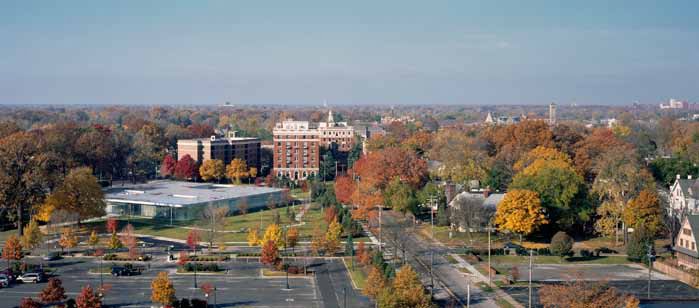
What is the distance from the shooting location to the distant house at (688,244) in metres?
46.9

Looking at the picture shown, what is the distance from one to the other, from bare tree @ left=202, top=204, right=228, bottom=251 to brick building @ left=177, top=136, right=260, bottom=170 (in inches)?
1423

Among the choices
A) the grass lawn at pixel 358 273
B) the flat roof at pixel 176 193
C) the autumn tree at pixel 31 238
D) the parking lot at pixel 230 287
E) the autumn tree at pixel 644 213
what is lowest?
the parking lot at pixel 230 287

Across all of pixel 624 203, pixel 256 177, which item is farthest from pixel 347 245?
pixel 256 177

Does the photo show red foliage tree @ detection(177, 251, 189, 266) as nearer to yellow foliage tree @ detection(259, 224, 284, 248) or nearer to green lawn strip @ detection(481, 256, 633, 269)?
yellow foliage tree @ detection(259, 224, 284, 248)

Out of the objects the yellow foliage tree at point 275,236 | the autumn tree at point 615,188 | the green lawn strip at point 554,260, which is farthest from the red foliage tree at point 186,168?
the green lawn strip at point 554,260

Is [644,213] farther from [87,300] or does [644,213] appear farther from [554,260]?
[87,300]

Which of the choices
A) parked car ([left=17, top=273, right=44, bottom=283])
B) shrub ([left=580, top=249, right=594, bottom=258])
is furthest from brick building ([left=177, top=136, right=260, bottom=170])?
shrub ([left=580, top=249, right=594, bottom=258])

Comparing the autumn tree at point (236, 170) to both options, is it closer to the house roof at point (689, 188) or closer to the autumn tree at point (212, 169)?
the autumn tree at point (212, 169)

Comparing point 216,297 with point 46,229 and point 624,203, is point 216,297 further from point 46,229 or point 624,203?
point 624,203

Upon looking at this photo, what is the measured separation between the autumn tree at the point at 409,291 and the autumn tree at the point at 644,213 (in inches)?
973

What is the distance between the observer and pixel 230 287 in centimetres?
4300

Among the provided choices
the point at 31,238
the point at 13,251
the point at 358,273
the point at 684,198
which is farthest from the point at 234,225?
the point at 684,198

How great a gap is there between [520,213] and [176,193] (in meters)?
37.4

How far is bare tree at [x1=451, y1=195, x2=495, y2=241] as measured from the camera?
189ft
